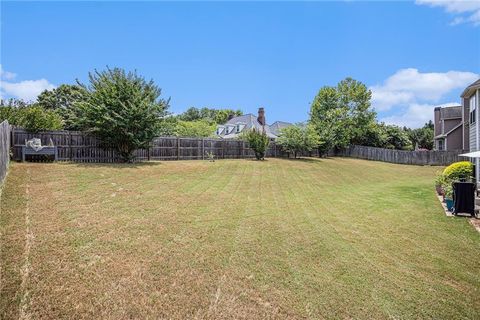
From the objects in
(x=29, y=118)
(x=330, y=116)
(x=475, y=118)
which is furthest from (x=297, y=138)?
(x=29, y=118)

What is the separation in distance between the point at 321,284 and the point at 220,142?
20853mm

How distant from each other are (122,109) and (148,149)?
3.90 meters

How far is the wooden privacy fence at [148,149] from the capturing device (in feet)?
48.0

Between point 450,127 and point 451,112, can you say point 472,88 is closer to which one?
point 450,127

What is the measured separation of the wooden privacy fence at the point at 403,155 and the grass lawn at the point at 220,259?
26540 mm

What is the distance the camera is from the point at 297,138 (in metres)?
27.0

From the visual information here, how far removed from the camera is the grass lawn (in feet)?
11.0

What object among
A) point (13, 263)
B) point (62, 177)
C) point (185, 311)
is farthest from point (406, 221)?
point (62, 177)

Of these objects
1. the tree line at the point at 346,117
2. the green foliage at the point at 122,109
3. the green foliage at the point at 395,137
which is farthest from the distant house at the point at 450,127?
the green foliage at the point at 122,109

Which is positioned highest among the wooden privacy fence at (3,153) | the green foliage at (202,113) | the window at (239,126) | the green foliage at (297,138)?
the green foliage at (202,113)

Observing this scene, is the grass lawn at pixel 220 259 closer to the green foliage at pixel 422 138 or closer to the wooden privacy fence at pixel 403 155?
the wooden privacy fence at pixel 403 155

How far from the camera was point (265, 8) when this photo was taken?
429 inches

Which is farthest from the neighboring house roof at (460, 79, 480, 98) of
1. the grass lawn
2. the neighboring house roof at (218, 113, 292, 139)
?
the neighboring house roof at (218, 113, 292, 139)

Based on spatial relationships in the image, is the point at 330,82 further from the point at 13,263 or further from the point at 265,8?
the point at 13,263
